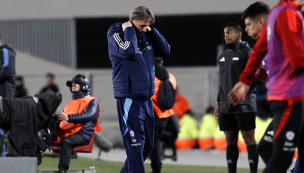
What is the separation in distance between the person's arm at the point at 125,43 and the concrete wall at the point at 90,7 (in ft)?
40.2

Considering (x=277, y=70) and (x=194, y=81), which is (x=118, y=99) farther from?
(x=194, y=81)

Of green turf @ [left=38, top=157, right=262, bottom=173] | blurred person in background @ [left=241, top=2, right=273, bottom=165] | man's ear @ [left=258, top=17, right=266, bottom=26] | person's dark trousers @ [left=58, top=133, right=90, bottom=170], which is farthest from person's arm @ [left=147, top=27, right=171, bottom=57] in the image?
green turf @ [left=38, top=157, right=262, bottom=173]

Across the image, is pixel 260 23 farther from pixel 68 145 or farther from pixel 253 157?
pixel 68 145

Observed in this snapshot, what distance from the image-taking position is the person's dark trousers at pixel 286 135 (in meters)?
3.33

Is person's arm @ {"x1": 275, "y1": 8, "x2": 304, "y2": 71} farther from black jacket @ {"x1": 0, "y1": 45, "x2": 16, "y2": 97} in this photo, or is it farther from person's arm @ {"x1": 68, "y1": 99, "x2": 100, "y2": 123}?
black jacket @ {"x1": 0, "y1": 45, "x2": 16, "y2": 97}

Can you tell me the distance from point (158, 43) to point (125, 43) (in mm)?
609

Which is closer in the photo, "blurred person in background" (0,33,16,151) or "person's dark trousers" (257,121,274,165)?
"person's dark trousers" (257,121,274,165)

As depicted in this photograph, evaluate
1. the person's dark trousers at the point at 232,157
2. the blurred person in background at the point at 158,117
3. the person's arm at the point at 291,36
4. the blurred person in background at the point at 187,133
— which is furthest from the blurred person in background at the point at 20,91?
the person's arm at the point at 291,36

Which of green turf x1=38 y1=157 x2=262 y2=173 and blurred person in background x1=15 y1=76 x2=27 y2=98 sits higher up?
blurred person in background x1=15 y1=76 x2=27 y2=98

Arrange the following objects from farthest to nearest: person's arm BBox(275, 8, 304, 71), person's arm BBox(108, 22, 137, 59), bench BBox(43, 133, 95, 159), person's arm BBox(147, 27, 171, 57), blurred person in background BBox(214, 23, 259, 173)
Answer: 1. bench BBox(43, 133, 95, 159)
2. blurred person in background BBox(214, 23, 259, 173)
3. person's arm BBox(147, 27, 171, 57)
4. person's arm BBox(108, 22, 137, 59)
5. person's arm BBox(275, 8, 304, 71)

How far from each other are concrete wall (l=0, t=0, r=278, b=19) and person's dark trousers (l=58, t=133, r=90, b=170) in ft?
35.7

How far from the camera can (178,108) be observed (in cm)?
1179

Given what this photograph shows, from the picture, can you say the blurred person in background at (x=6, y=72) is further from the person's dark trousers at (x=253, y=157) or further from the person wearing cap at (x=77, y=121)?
the person's dark trousers at (x=253, y=157)

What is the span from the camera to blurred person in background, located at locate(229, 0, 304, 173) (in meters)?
3.24
